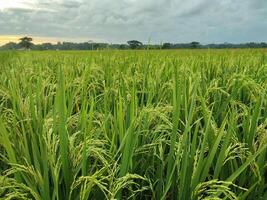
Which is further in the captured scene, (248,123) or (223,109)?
(223,109)

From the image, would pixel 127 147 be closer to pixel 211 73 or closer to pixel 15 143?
pixel 15 143

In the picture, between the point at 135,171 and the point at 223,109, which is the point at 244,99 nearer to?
the point at 223,109

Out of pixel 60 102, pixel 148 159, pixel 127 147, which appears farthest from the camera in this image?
pixel 148 159

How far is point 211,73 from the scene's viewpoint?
4.20 metres

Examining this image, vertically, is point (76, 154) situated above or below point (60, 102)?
below

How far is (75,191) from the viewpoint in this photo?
147cm

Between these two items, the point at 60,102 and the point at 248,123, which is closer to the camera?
the point at 60,102

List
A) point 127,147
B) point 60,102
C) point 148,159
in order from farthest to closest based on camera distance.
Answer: point 148,159 < point 60,102 < point 127,147

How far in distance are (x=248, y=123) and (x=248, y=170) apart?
0.80ft

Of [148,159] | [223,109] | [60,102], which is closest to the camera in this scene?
[60,102]

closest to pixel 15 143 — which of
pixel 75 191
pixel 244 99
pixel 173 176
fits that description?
pixel 75 191

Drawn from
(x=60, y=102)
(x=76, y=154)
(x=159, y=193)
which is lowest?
(x=159, y=193)

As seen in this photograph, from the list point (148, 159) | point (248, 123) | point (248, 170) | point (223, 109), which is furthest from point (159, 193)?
point (223, 109)

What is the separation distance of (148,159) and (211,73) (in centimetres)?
264
